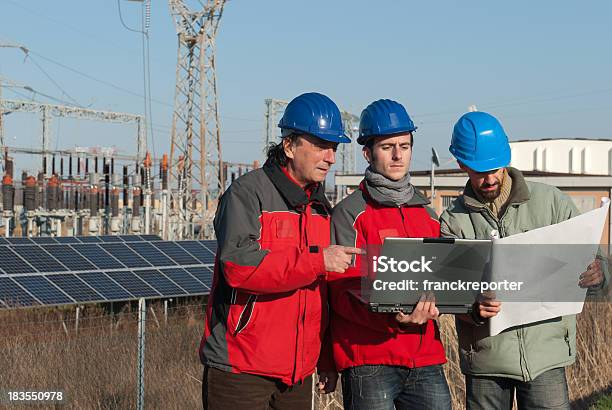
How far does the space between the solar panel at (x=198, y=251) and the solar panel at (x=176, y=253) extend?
0.14m

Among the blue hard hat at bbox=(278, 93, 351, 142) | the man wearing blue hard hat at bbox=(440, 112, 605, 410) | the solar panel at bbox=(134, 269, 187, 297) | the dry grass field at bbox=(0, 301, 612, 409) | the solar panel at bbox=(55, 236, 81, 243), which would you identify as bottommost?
the dry grass field at bbox=(0, 301, 612, 409)

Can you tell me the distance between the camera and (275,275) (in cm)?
314

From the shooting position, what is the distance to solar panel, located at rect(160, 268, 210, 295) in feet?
41.2

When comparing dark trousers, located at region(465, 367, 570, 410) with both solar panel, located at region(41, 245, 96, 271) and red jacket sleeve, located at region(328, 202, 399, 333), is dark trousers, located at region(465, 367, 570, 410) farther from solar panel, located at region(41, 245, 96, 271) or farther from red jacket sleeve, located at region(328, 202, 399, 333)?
solar panel, located at region(41, 245, 96, 271)

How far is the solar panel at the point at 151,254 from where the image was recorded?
1383 centimetres

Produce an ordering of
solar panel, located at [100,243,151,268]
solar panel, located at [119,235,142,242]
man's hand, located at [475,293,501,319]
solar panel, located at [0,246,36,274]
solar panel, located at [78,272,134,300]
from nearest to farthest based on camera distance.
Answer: man's hand, located at [475,293,501,319] < solar panel, located at [78,272,134,300] < solar panel, located at [0,246,36,274] < solar panel, located at [100,243,151,268] < solar panel, located at [119,235,142,242]

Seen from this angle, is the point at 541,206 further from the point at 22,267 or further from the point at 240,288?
the point at 22,267

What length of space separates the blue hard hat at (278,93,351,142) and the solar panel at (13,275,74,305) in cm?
750

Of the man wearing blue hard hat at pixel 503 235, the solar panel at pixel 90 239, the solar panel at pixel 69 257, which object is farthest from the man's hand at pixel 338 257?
the solar panel at pixel 90 239

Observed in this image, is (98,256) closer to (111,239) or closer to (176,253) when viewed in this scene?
(176,253)

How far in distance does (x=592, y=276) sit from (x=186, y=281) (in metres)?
9.96

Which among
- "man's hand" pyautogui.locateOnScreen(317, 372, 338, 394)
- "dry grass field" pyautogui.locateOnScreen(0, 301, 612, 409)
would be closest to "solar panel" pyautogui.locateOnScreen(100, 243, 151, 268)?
"dry grass field" pyautogui.locateOnScreen(0, 301, 612, 409)

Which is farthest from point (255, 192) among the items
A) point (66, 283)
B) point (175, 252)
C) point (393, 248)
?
point (175, 252)

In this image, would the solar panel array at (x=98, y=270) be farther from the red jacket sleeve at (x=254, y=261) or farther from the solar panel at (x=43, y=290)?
the red jacket sleeve at (x=254, y=261)
